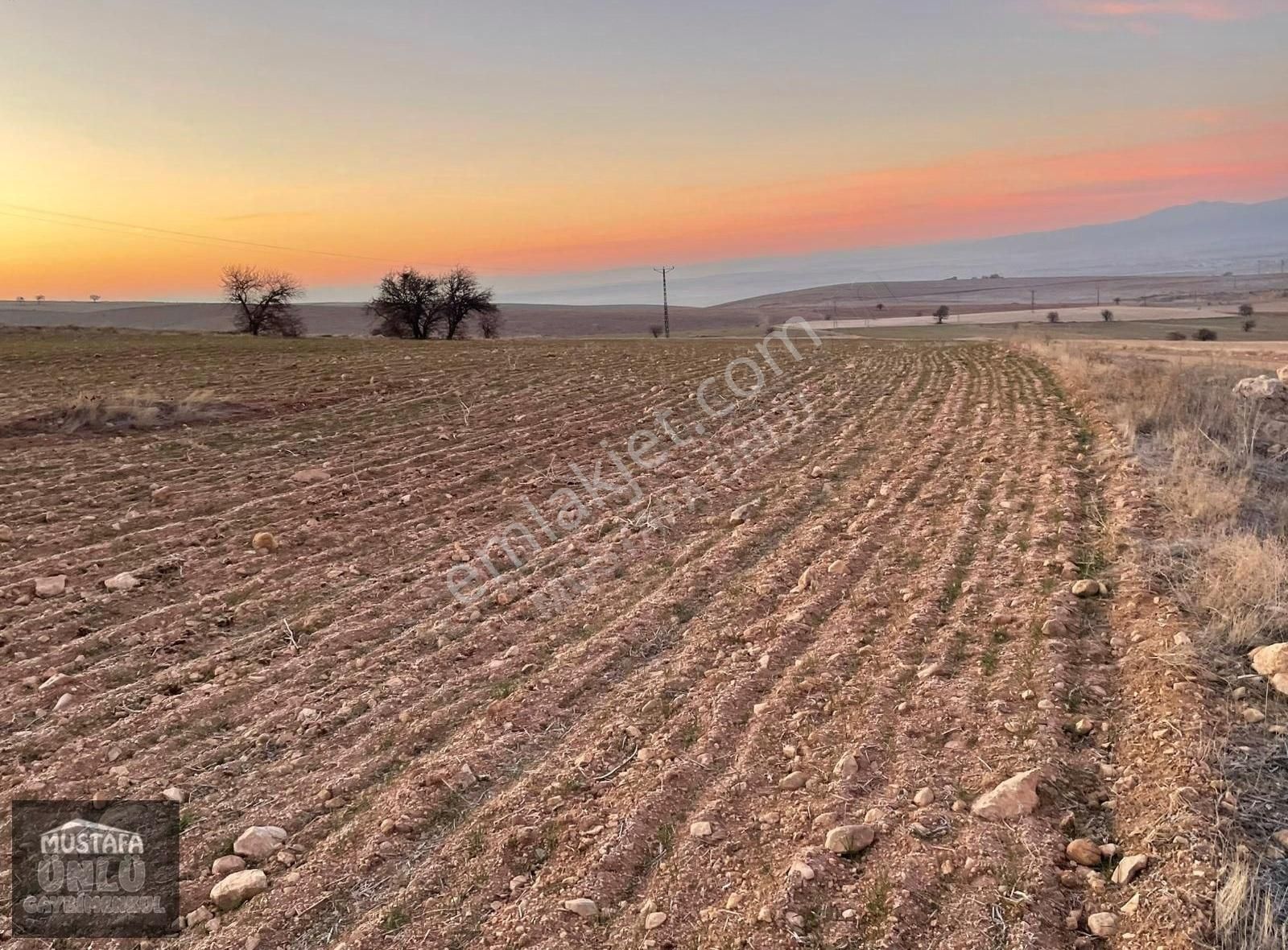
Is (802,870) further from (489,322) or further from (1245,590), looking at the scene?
(489,322)

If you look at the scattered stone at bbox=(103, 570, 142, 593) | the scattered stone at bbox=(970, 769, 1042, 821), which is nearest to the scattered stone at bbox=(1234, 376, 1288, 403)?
the scattered stone at bbox=(970, 769, 1042, 821)

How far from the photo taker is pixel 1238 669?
390 centimetres

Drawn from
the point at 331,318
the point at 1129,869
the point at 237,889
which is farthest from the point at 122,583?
the point at 331,318

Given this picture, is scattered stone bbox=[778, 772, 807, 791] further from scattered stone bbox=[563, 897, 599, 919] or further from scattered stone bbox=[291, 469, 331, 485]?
scattered stone bbox=[291, 469, 331, 485]

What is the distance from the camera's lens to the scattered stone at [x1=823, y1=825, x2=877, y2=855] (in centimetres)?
297

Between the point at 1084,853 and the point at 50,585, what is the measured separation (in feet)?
23.2

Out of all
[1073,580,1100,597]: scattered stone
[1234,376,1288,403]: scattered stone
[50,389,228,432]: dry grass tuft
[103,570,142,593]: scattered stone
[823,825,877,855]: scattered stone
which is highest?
[50,389,228,432]: dry grass tuft

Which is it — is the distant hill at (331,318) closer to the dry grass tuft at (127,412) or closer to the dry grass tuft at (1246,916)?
the dry grass tuft at (127,412)

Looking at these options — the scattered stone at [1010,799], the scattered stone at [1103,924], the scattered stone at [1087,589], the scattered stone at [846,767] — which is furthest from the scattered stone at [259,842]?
the scattered stone at [1087,589]

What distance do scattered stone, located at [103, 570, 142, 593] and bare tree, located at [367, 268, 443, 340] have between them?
51051mm

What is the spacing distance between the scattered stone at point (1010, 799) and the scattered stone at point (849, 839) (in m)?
0.49

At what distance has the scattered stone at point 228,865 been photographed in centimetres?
315

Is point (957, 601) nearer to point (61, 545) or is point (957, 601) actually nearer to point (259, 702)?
point (259, 702)

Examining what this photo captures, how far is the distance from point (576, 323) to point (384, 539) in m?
114
